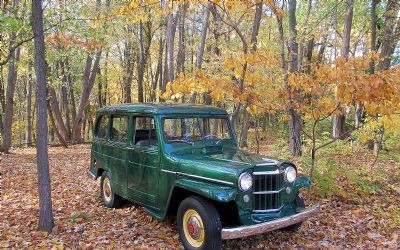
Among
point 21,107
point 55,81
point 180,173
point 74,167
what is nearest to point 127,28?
point 55,81

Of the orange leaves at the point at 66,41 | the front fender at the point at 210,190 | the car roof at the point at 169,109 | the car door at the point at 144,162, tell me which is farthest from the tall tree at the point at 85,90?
the front fender at the point at 210,190

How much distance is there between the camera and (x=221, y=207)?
4867 millimetres

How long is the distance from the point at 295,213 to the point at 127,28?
56.1 feet

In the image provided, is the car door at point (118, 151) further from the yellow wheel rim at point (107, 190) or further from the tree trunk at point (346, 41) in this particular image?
the tree trunk at point (346, 41)

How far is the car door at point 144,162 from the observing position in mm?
5469

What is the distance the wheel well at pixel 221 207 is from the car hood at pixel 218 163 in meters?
0.36

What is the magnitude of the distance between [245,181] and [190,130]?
176 centimetres

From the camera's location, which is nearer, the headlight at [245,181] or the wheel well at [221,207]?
the headlight at [245,181]

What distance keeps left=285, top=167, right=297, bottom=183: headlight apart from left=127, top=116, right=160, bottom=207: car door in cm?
198

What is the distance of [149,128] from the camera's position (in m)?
5.79

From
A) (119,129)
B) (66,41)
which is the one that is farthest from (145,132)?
(66,41)

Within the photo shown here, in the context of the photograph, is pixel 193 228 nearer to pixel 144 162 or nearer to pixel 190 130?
pixel 144 162

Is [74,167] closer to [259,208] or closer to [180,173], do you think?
[180,173]

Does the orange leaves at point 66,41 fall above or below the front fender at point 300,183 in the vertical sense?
above
